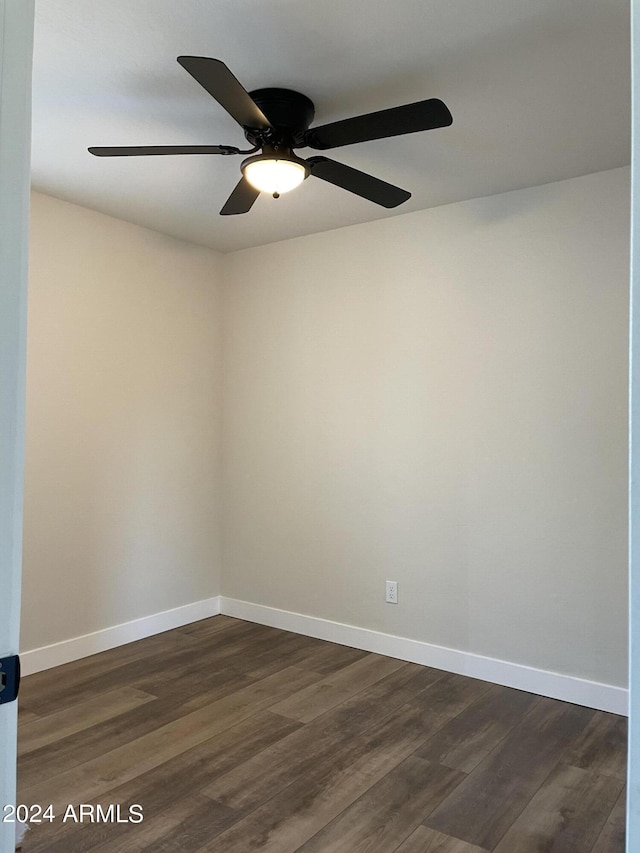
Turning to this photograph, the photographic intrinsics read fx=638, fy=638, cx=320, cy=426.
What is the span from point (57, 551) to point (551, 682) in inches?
99.3

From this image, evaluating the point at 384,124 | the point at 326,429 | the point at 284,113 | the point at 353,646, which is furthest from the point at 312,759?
the point at 284,113

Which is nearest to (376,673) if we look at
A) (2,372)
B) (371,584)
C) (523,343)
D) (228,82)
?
(371,584)

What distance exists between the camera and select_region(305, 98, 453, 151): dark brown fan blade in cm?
181

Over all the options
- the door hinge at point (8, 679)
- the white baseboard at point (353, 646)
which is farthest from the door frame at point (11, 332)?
the white baseboard at point (353, 646)

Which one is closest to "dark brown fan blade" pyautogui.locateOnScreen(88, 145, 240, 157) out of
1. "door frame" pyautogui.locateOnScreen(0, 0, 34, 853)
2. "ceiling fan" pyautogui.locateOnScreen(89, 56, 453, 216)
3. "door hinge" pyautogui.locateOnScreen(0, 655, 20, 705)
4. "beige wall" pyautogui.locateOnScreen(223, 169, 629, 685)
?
"ceiling fan" pyautogui.locateOnScreen(89, 56, 453, 216)

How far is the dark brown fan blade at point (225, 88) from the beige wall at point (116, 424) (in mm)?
1719

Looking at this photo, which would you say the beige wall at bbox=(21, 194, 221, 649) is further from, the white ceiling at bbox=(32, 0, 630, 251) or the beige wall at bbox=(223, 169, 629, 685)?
the white ceiling at bbox=(32, 0, 630, 251)

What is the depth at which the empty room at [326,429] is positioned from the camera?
1.98 meters

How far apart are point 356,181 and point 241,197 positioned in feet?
1.51

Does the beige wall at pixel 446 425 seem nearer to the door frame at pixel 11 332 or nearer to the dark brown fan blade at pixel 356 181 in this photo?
the dark brown fan blade at pixel 356 181

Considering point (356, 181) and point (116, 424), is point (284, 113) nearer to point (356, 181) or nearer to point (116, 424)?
point (356, 181)

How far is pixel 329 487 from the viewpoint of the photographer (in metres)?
3.75

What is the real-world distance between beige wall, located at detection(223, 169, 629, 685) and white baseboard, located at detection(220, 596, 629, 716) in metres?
0.06

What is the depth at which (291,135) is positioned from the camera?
2174mm
